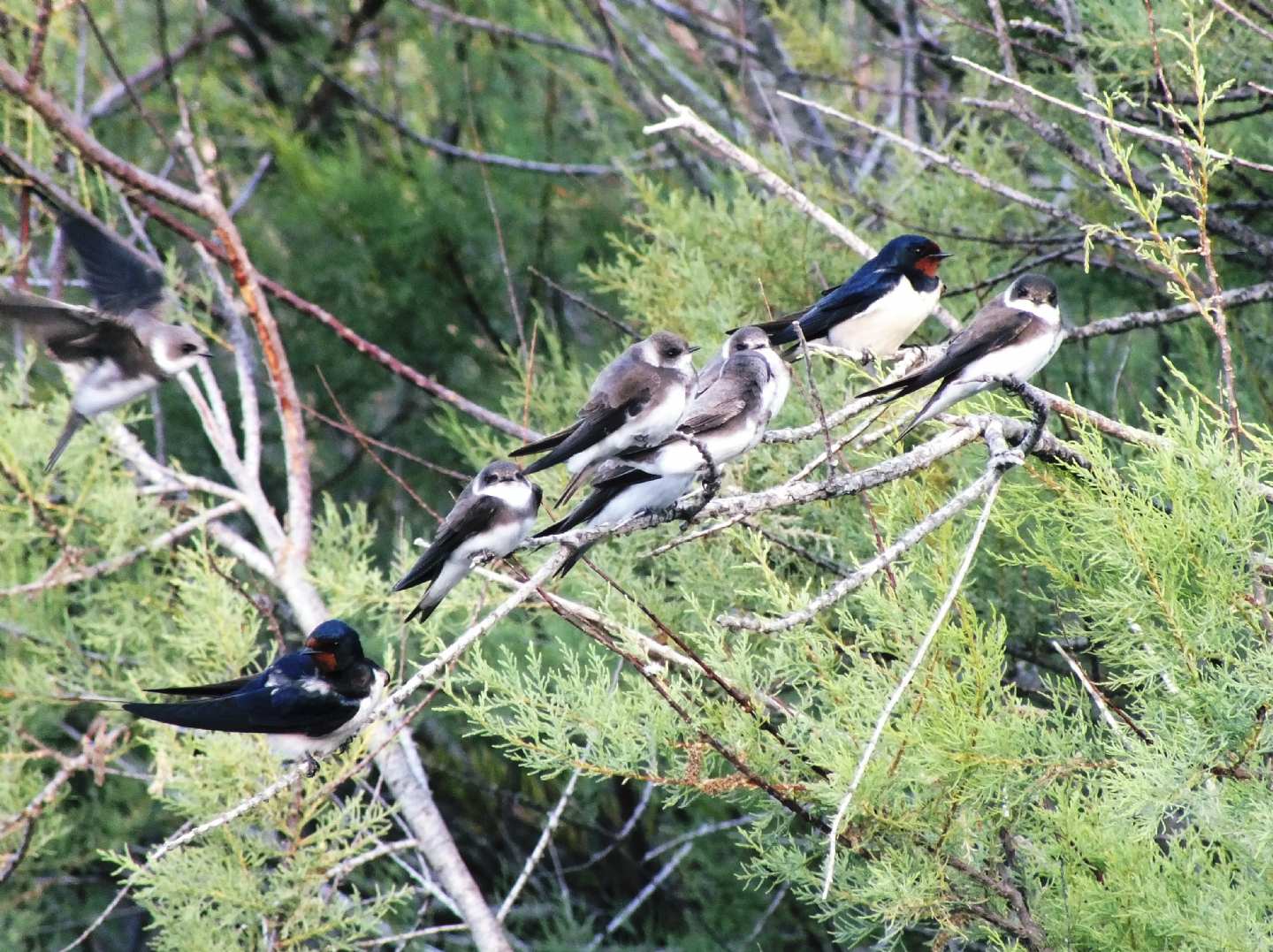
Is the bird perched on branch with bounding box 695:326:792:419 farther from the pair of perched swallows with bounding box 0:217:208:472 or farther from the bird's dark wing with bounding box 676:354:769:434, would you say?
the pair of perched swallows with bounding box 0:217:208:472

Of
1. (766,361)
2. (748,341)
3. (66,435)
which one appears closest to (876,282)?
(748,341)

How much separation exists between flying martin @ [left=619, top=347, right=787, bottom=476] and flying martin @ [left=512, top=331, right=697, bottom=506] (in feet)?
0.17

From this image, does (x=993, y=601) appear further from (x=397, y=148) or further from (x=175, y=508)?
(x=397, y=148)

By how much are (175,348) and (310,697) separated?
137cm

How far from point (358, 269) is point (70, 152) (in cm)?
193

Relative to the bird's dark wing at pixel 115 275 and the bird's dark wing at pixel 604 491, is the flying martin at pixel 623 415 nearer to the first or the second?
the bird's dark wing at pixel 604 491

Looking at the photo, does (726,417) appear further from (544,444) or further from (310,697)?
(310,697)

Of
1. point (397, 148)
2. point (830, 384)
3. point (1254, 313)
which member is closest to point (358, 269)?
point (397, 148)

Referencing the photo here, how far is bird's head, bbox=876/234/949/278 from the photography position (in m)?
4.91

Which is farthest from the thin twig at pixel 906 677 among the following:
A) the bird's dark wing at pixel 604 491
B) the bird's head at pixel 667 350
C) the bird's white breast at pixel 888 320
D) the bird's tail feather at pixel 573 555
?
the bird's white breast at pixel 888 320

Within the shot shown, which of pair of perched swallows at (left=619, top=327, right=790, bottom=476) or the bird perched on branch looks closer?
pair of perched swallows at (left=619, top=327, right=790, bottom=476)

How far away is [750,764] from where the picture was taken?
366cm

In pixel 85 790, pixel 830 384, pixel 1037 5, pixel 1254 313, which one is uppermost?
pixel 1037 5

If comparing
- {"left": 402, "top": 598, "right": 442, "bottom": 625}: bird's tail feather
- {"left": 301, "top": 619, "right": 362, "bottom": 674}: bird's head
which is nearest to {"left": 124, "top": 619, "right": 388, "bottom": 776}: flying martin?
{"left": 301, "top": 619, "right": 362, "bottom": 674}: bird's head
